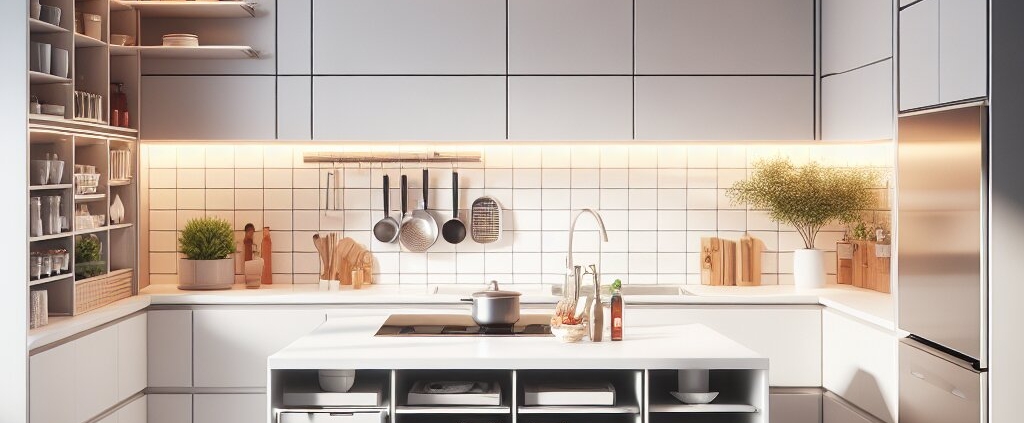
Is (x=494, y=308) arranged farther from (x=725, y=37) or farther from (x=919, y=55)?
(x=725, y=37)

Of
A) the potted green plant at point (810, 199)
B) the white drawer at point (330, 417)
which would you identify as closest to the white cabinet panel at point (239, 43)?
the white drawer at point (330, 417)

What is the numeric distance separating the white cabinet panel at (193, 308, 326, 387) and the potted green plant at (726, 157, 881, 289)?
2277mm

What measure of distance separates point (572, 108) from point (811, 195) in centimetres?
123

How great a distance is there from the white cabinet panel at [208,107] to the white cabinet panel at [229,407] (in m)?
1.22

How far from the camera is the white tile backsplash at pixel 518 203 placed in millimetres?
4973

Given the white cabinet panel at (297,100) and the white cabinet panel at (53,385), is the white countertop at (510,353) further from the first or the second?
the white cabinet panel at (297,100)

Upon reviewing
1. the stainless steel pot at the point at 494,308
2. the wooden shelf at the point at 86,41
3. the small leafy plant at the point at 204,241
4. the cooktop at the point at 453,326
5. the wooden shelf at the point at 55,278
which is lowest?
the cooktop at the point at 453,326

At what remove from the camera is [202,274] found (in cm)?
460

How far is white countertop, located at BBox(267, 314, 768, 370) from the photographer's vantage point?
2850mm

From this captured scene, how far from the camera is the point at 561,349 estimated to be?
3004mm

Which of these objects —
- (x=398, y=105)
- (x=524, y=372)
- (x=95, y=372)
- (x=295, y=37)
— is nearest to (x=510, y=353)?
(x=524, y=372)

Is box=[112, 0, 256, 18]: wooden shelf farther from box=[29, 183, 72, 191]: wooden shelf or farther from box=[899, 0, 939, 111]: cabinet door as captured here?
box=[899, 0, 939, 111]: cabinet door

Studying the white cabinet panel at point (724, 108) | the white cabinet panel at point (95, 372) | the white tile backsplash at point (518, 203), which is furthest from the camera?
the white tile backsplash at point (518, 203)

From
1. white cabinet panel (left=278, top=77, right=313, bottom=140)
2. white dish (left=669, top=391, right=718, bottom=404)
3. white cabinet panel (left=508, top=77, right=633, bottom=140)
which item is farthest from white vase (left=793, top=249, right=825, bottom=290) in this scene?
white cabinet panel (left=278, top=77, right=313, bottom=140)
